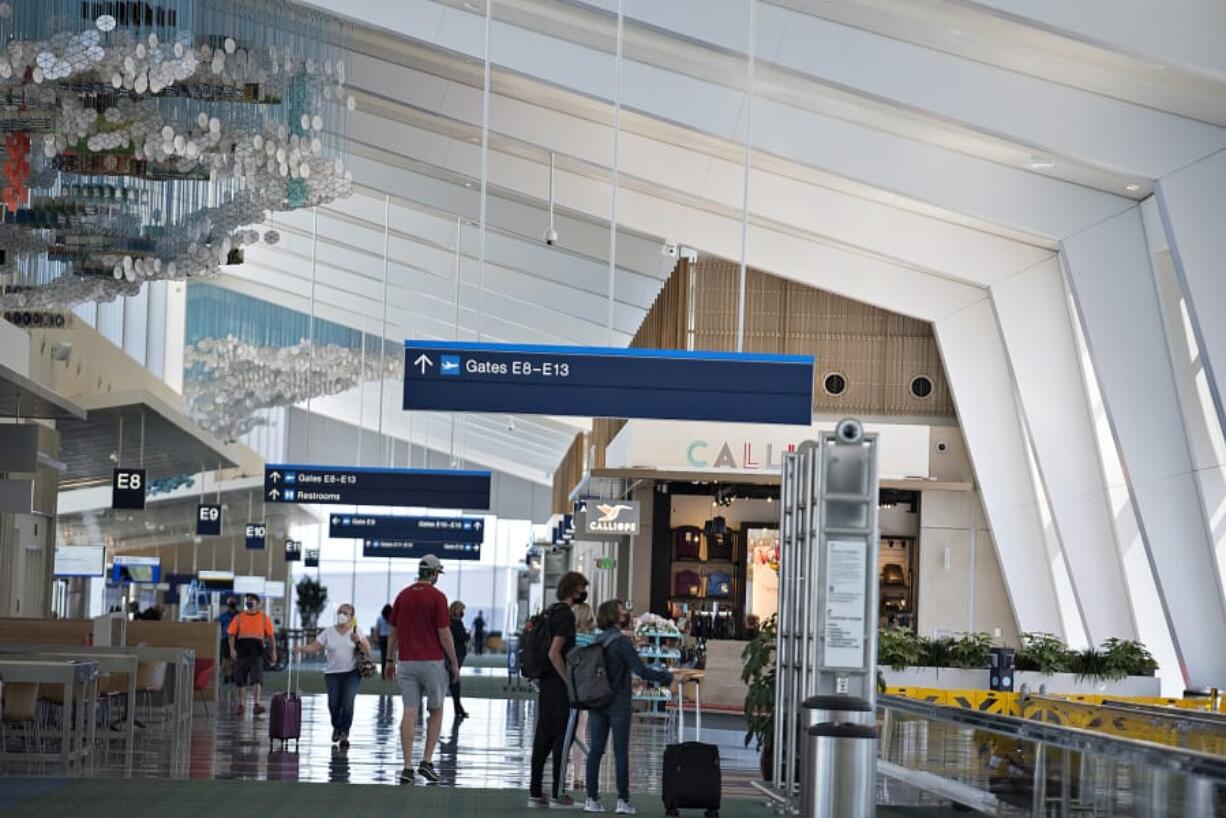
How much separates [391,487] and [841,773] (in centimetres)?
1399

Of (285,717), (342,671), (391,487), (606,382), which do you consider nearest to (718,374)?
(606,382)

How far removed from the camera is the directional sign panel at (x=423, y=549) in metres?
32.5

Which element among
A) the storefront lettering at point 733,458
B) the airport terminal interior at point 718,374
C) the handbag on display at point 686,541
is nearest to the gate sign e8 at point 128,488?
the airport terminal interior at point 718,374

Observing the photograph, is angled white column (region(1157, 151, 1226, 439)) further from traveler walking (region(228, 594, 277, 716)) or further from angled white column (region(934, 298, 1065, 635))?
traveler walking (region(228, 594, 277, 716))

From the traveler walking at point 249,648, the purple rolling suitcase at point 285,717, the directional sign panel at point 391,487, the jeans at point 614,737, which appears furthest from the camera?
the traveler walking at point 249,648

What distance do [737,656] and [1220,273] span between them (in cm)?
1209

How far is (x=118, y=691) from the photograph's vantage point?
1756 cm

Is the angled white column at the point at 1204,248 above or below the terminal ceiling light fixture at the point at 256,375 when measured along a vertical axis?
→ below

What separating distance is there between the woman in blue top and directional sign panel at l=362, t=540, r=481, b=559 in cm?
1896

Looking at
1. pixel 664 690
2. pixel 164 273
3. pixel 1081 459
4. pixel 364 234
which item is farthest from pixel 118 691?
pixel 364 234

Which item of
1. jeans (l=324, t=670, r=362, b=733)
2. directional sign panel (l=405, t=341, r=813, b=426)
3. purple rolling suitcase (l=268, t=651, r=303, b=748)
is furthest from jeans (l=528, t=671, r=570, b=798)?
jeans (l=324, t=670, r=362, b=733)

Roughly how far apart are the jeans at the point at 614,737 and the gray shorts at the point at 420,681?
1889mm

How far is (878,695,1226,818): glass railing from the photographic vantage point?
6648 mm

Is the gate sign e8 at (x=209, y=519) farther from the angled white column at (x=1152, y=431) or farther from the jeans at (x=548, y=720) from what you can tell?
the jeans at (x=548, y=720)
